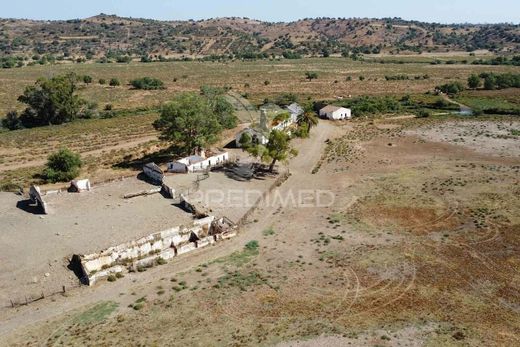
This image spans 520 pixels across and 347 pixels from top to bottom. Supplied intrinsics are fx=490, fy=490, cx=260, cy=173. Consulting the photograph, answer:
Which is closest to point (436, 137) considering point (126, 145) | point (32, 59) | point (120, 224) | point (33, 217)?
point (126, 145)

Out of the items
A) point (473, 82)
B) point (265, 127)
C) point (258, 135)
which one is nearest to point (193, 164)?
point (258, 135)

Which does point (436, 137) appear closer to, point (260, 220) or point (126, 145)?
point (260, 220)

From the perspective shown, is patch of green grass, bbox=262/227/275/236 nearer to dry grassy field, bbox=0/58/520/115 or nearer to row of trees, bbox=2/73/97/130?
row of trees, bbox=2/73/97/130

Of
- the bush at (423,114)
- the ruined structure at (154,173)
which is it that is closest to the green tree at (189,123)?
the ruined structure at (154,173)

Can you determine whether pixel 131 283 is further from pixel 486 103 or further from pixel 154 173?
pixel 486 103

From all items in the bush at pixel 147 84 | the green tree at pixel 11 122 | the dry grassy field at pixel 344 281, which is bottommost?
the dry grassy field at pixel 344 281

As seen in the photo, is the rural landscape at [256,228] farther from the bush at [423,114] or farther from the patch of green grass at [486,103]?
the patch of green grass at [486,103]

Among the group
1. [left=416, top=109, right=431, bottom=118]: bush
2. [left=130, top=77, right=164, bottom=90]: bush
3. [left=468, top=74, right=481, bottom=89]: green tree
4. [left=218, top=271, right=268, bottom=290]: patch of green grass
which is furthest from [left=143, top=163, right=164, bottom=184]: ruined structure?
[left=468, top=74, right=481, bottom=89]: green tree
